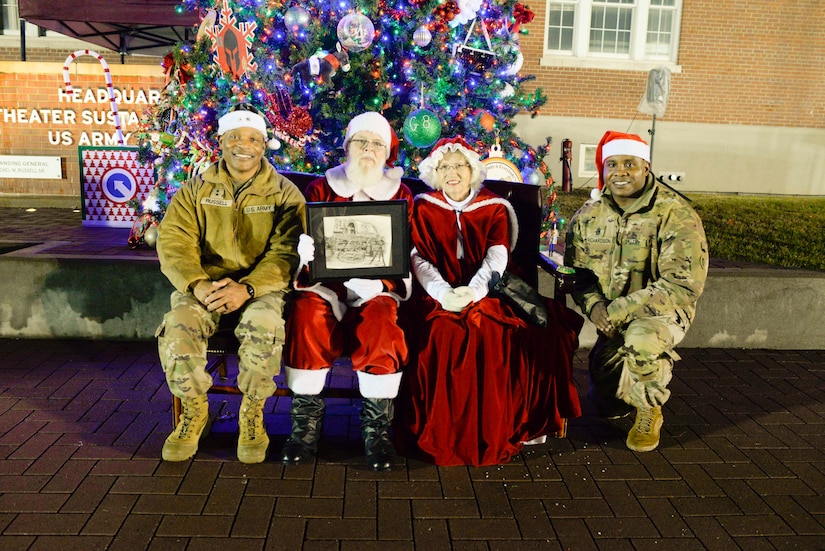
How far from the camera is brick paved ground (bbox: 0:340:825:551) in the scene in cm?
266

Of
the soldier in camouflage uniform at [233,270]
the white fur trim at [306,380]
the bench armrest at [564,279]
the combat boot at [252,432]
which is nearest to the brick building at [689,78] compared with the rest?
the bench armrest at [564,279]

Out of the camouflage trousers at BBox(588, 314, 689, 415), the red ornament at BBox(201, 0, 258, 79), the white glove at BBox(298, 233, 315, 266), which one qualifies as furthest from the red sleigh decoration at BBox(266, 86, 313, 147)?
the camouflage trousers at BBox(588, 314, 689, 415)

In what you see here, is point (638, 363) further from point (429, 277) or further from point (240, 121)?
point (240, 121)

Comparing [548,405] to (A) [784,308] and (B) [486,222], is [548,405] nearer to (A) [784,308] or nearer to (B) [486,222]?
(B) [486,222]

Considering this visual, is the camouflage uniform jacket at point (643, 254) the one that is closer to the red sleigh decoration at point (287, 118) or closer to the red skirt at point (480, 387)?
the red skirt at point (480, 387)

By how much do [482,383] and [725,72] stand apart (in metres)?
11.9

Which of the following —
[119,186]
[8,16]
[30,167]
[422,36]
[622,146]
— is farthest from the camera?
[8,16]

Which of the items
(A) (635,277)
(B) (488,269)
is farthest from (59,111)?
(A) (635,277)

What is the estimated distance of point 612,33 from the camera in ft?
42.0

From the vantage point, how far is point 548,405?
3.49m

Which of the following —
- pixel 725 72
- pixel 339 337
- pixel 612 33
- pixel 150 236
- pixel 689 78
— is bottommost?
pixel 339 337

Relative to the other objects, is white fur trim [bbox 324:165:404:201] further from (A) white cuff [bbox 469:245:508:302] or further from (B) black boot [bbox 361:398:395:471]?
(B) black boot [bbox 361:398:395:471]

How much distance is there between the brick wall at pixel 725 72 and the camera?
1262 cm

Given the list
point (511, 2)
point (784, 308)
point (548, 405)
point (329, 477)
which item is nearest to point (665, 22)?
point (511, 2)
